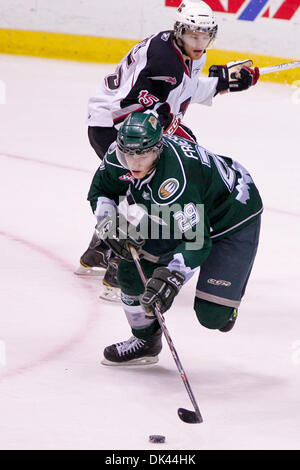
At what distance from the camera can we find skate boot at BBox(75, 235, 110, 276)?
4781mm

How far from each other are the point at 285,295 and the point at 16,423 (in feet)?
6.05

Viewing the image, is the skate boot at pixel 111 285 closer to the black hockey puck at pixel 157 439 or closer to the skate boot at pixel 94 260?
the skate boot at pixel 94 260

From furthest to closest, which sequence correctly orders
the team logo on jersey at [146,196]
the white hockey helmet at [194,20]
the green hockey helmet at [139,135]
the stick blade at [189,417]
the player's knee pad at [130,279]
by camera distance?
the white hockey helmet at [194,20]
the player's knee pad at [130,279]
the team logo on jersey at [146,196]
the green hockey helmet at [139,135]
the stick blade at [189,417]

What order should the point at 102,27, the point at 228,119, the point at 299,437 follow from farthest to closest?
the point at 102,27, the point at 228,119, the point at 299,437

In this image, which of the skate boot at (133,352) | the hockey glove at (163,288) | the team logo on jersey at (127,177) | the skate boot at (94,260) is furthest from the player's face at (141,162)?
the skate boot at (94,260)

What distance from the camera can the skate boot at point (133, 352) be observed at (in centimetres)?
375

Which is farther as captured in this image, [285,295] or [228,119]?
[228,119]

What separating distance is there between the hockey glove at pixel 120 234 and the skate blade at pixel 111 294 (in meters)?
0.90

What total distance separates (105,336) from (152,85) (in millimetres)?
1130

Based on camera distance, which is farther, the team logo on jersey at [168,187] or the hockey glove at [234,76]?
the hockey glove at [234,76]

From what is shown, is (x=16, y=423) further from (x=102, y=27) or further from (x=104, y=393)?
(x=102, y=27)

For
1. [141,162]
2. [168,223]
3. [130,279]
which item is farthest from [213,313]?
[141,162]

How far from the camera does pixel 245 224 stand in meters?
3.68
